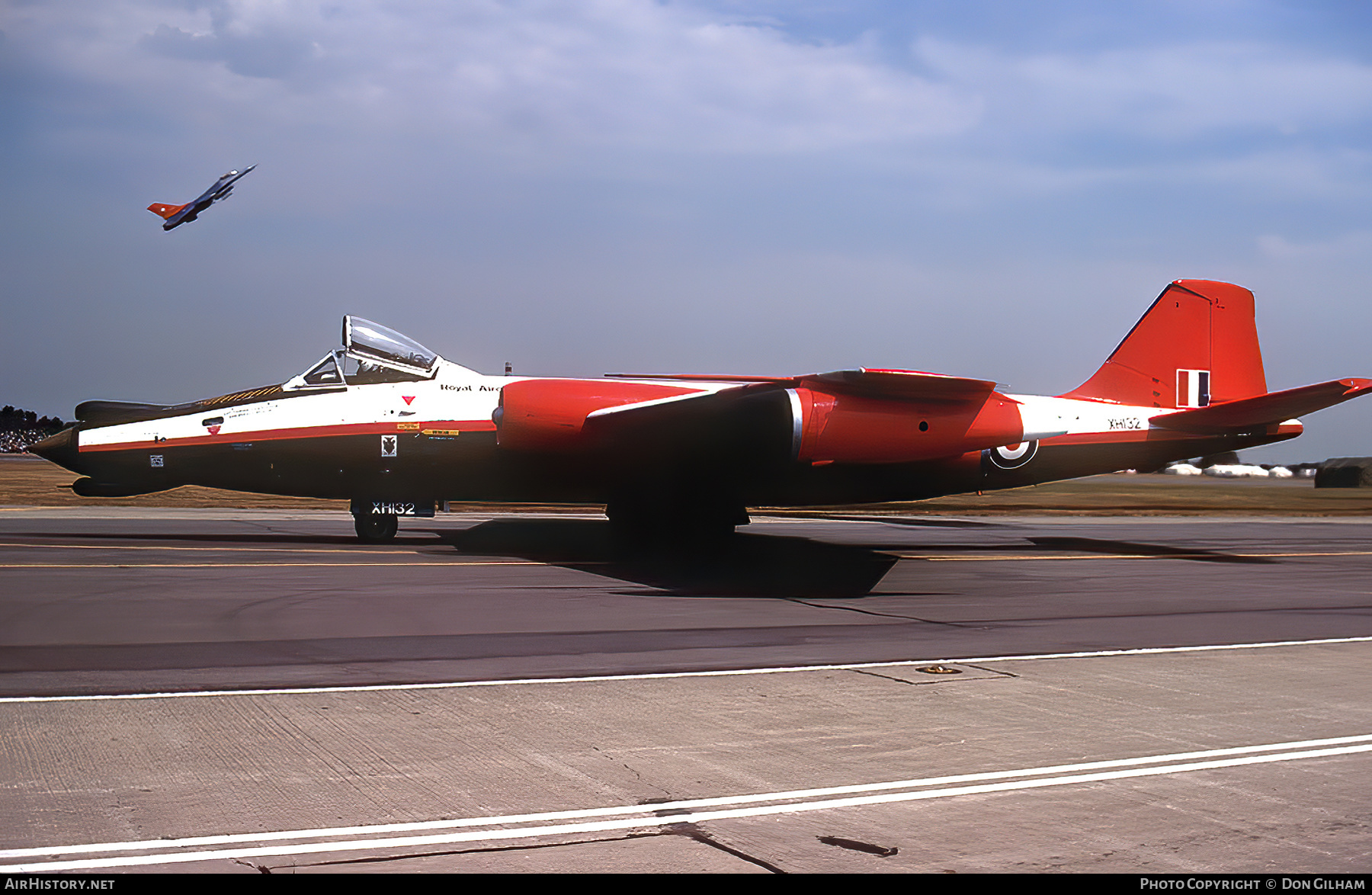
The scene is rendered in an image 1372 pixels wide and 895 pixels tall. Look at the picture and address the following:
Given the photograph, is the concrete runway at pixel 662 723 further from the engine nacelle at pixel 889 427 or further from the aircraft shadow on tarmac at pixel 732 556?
the engine nacelle at pixel 889 427

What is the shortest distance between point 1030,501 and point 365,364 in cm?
3143

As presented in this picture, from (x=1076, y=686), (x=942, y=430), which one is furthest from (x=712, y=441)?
(x=1076, y=686)

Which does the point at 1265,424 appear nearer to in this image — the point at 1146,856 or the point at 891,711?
the point at 891,711

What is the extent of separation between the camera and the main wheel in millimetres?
18828

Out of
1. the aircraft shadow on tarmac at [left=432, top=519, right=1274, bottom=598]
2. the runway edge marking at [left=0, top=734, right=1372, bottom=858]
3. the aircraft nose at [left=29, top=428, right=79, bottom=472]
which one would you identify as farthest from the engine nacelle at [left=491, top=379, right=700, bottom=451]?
the runway edge marking at [left=0, top=734, right=1372, bottom=858]

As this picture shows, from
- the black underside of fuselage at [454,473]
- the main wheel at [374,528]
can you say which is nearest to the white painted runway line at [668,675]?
the black underside of fuselage at [454,473]

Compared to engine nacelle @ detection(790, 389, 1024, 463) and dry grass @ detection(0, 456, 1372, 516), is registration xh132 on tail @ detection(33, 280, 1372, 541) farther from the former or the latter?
dry grass @ detection(0, 456, 1372, 516)

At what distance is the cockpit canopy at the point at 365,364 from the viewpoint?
17859 millimetres

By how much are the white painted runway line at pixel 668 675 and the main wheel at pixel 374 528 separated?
11.9 m

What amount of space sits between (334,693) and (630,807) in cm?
316

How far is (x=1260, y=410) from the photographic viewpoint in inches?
769

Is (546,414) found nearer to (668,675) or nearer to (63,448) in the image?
(63,448)

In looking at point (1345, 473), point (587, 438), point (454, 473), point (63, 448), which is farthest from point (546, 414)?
point (1345, 473)

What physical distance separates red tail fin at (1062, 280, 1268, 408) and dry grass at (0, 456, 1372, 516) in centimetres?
958
